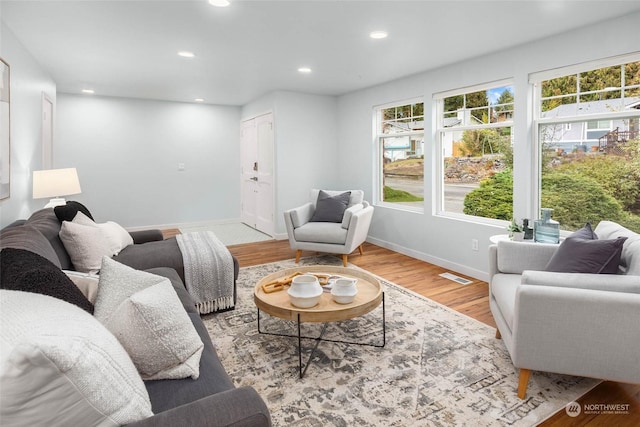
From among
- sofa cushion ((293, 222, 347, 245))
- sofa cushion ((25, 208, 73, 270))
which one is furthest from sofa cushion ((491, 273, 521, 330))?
sofa cushion ((25, 208, 73, 270))

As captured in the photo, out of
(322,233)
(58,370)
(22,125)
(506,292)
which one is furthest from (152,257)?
(506,292)

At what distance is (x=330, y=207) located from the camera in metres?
4.88

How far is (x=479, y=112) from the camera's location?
4090 mm

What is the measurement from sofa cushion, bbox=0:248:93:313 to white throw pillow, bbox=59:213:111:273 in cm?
112

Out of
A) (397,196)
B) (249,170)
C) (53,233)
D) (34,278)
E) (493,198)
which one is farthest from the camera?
(249,170)

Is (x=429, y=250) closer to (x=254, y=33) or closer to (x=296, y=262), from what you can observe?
(x=296, y=262)

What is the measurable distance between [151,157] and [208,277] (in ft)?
14.5

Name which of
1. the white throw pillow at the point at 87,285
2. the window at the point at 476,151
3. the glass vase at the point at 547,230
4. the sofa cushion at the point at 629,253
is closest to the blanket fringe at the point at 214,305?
the white throw pillow at the point at 87,285

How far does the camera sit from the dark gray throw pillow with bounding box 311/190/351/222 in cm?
483

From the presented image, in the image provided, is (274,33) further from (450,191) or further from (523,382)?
(523,382)

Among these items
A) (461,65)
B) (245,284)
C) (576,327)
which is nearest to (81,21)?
(245,284)

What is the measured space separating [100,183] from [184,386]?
19.4ft

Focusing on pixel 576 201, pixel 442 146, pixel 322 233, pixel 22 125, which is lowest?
pixel 322 233

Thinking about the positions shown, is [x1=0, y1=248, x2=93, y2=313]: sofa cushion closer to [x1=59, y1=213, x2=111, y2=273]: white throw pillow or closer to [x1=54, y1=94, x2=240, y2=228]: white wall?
[x1=59, y1=213, x2=111, y2=273]: white throw pillow
